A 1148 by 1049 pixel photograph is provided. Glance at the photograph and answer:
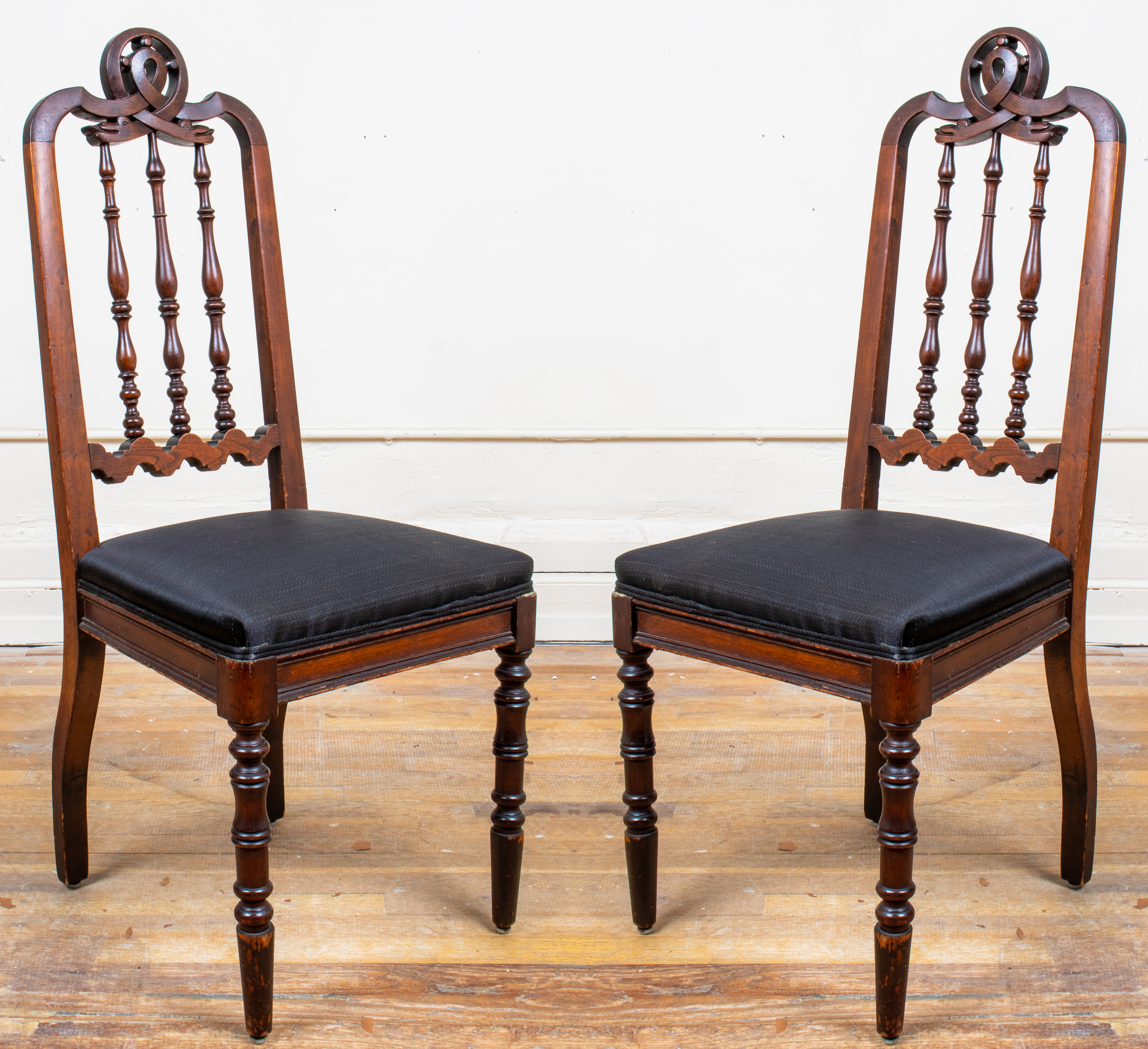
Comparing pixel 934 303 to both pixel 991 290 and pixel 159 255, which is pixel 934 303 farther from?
pixel 159 255

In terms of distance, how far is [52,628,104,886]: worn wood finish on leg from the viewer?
5.23ft

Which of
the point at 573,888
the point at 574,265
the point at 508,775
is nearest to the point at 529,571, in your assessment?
the point at 508,775

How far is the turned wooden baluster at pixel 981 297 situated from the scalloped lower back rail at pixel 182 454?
103cm

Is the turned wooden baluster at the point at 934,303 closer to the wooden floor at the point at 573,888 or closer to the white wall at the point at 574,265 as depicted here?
the wooden floor at the point at 573,888

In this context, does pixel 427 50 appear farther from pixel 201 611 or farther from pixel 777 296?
pixel 201 611

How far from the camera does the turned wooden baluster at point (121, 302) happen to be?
Result: 162 centimetres

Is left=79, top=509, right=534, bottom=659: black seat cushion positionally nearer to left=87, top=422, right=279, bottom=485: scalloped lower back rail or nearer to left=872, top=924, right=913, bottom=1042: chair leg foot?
left=87, top=422, right=279, bottom=485: scalloped lower back rail

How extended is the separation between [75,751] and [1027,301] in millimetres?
1462

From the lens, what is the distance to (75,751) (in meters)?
1.64

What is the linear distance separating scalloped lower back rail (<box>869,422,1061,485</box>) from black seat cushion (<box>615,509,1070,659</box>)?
0.11 meters

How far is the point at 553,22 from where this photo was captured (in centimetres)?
277

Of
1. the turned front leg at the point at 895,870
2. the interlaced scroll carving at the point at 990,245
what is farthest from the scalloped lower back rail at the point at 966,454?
the turned front leg at the point at 895,870

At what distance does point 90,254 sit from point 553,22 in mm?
1244

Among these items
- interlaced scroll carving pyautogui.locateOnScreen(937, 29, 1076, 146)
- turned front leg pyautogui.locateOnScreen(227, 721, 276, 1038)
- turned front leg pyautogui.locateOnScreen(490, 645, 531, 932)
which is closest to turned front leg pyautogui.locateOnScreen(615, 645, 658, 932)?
turned front leg pyautogui.locateOnScreen(490, 645, 531, 932)
